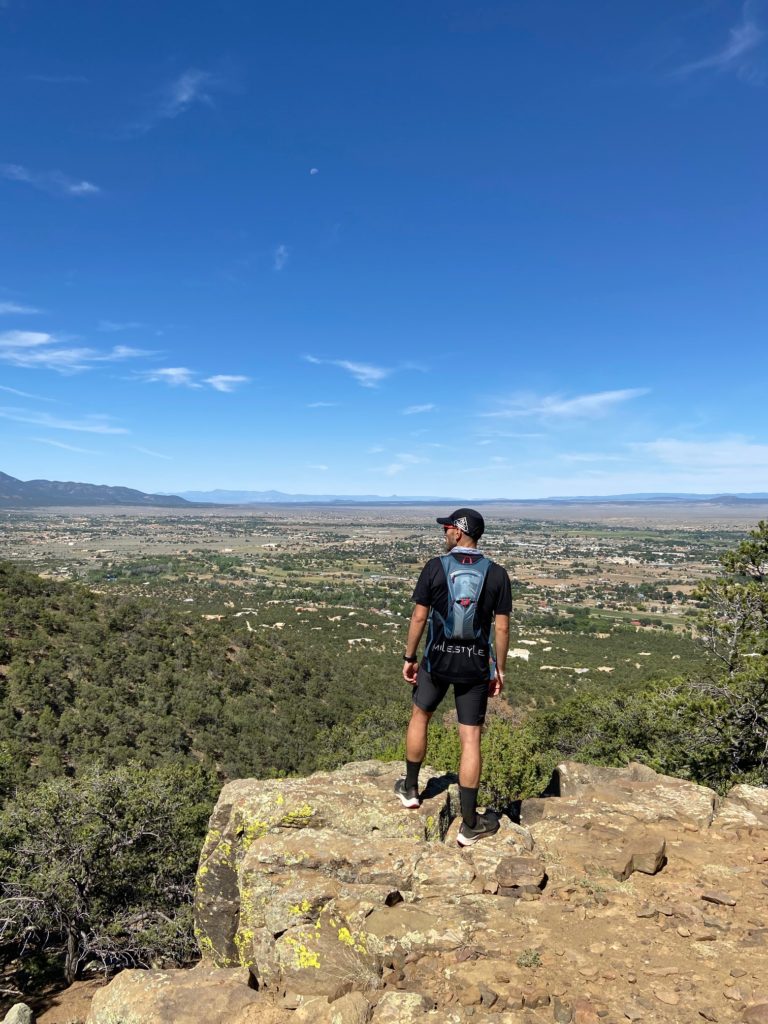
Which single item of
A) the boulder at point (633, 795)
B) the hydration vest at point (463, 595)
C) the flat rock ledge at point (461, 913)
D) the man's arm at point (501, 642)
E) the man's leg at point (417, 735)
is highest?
the hydration vest at point (463, 595)

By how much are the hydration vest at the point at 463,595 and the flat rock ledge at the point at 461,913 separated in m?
2.49

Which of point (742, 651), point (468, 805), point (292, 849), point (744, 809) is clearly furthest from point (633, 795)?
point (742, 651)

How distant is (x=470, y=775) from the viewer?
6.03 metres

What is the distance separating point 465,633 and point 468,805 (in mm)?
2087

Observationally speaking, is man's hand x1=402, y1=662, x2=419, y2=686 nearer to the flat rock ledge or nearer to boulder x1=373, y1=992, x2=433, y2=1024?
the flat rock ledge

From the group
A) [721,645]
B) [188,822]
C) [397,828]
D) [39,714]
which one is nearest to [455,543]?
[397,828]

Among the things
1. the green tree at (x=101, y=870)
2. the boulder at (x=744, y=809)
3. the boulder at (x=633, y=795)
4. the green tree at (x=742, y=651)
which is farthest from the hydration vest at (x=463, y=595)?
the green tree at (x=101, y=870)

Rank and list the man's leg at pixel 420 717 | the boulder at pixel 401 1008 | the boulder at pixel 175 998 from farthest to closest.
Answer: the man's leg at pixel 420 717 < the boulder at pixel 175 998 < the boulder at pixel 401 1008

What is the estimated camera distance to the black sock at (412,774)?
21.3 feet

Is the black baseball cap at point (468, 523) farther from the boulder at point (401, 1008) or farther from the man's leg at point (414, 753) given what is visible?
the boulder at point (401, 1008)

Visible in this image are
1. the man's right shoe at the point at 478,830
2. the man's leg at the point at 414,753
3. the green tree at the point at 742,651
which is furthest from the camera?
the green tree at the point at 742,651

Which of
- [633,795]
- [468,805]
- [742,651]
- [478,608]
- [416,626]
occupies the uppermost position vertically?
[478,608]

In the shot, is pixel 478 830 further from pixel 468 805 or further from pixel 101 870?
pixel 101 870

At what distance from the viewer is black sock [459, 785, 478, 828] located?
6.03m
